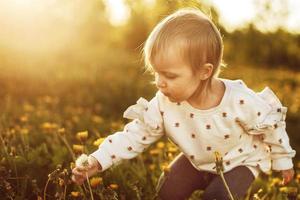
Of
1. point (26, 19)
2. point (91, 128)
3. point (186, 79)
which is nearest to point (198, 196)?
point (186, 79)

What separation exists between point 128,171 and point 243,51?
82.6 ft

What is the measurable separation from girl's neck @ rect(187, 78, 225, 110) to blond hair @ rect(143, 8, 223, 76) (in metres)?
0.14

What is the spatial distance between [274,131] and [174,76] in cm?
65

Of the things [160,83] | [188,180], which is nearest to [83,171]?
[160,83]

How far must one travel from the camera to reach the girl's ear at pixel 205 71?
8.78 feet

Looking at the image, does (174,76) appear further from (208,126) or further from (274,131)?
(274,131)

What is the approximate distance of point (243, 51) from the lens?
27859mm

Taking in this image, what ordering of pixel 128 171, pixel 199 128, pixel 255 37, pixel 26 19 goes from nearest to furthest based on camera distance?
pixel 199 128, pixel 128 171, pixel 26 19, pixel 255 37

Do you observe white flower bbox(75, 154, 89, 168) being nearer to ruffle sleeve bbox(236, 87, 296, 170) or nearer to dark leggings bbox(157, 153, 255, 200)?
dark leggings bbox(157, 153, 255, 200)

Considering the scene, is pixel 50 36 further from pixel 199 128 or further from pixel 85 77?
pixel 199 128

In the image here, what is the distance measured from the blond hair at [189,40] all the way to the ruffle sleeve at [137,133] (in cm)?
29

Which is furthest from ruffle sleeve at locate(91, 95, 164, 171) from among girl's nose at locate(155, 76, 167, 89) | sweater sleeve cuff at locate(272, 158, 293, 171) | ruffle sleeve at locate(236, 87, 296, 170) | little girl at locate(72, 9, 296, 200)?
sweater sleeve cuff at locate(272, 158, 293, 171)

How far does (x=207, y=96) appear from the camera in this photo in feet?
9.39

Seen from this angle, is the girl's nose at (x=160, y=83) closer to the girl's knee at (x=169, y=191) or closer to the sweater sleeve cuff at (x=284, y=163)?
the girl's knee at (x=169, y=191)
